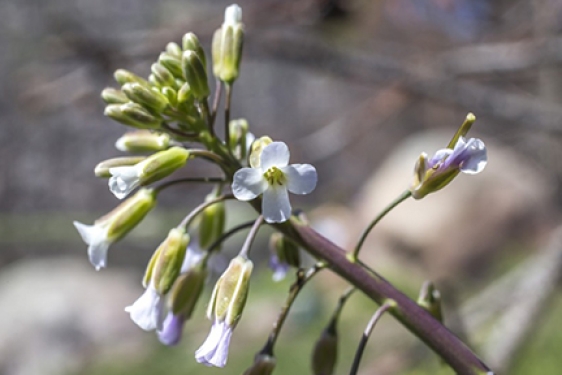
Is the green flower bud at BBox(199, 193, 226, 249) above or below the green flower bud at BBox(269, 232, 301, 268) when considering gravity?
above

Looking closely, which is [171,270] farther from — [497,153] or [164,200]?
[164,200]

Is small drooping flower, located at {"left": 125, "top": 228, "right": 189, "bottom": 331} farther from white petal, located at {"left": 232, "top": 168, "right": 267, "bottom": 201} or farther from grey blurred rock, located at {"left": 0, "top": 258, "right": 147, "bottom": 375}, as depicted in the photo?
grey blurred rock, located at {"left": 0, "top": 258, "right": 147, "bottom": 375}

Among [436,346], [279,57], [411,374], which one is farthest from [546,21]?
[436,346]

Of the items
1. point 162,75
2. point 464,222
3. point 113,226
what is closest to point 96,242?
point 113,226

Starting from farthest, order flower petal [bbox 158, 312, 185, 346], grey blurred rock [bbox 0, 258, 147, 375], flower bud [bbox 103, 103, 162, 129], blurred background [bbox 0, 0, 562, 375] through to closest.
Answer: grey blurred rock [bbox 0, 258, 147, 375] → blurred background [bbox 0, 0, 562, 375] → flower petal [bbox 158, 312, 185, 346] → flower bud [bbox 103, 103, 162, 129]

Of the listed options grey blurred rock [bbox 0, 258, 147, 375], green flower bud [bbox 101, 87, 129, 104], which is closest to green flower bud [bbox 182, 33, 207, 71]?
green flower bud [bbox 101, 87, 129, 104]

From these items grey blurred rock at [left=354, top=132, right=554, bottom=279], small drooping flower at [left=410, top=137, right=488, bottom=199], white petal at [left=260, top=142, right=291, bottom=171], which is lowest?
white petal at [left=260, top=142, right=291, bottom=171]
